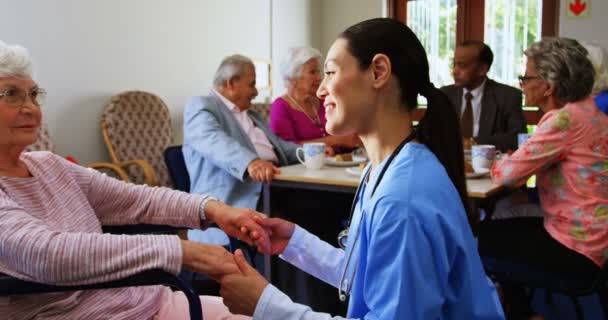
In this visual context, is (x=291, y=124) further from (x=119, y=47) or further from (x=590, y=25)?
(x=590, y=25)

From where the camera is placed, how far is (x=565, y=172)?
6.55ft

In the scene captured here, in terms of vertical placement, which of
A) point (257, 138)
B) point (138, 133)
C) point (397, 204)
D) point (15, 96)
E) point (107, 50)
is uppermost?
point (107, 50)

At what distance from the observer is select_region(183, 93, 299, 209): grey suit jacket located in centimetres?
245

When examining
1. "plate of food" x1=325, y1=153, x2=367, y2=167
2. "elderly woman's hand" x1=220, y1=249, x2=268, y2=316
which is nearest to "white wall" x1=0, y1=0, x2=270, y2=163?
"plate of food" x1=325, y1=153, x2=367, y2=167

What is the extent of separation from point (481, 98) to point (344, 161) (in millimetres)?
1505

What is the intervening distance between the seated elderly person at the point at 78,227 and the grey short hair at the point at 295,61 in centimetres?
188

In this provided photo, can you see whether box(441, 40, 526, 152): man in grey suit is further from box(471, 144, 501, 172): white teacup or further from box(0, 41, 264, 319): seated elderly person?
box(0, 41, 264, 319): seated elderly person

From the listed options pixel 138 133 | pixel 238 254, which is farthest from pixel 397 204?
pixel 138 133

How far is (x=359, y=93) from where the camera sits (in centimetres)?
107

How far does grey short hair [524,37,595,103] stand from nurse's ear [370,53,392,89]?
1.31 meters

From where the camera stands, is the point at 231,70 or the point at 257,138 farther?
the point at 257,138

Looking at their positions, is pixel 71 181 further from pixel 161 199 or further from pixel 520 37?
pixel 520 37

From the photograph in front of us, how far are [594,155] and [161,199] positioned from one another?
1.48 metres

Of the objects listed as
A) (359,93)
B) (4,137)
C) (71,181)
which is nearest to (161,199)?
(71,181)
